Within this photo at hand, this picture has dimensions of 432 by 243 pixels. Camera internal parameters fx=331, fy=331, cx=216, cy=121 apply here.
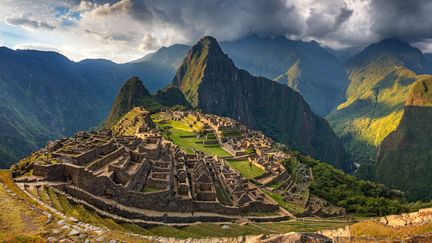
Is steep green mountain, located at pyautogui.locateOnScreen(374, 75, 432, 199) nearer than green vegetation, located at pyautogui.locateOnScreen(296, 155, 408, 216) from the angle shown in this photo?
No

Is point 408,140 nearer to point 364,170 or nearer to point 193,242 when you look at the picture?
point 364,170

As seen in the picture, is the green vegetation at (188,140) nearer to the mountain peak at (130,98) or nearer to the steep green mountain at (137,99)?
the steep green mountain at (137,99)

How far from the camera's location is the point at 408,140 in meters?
199

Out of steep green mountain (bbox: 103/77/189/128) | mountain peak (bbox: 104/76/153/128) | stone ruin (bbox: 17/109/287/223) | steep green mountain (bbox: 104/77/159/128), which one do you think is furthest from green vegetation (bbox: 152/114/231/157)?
mountain peak (bbox: 104/76/153/128)

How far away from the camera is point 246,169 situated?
6097 centimetres

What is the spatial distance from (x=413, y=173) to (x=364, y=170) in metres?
22.9

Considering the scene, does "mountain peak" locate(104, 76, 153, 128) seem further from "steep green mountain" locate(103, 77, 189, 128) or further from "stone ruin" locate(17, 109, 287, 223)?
"stone ruin" locate(17, 109, 287, 223)

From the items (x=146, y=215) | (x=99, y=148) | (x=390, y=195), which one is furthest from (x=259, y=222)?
(x=390, y=195)

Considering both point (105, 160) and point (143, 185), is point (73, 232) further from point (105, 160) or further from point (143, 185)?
point (105, 160)

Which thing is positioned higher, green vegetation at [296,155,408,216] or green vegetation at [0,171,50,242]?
green vegetation at [0,171,50,242]

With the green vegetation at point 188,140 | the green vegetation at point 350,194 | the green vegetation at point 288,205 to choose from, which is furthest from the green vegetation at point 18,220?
the green vegetation at point 350,194

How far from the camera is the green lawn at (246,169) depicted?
57.2 meters

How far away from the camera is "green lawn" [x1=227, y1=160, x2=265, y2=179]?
2252 inches

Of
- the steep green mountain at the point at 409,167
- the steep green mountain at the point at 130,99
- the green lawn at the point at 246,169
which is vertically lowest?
the steep green mountain at the point at 409,167
